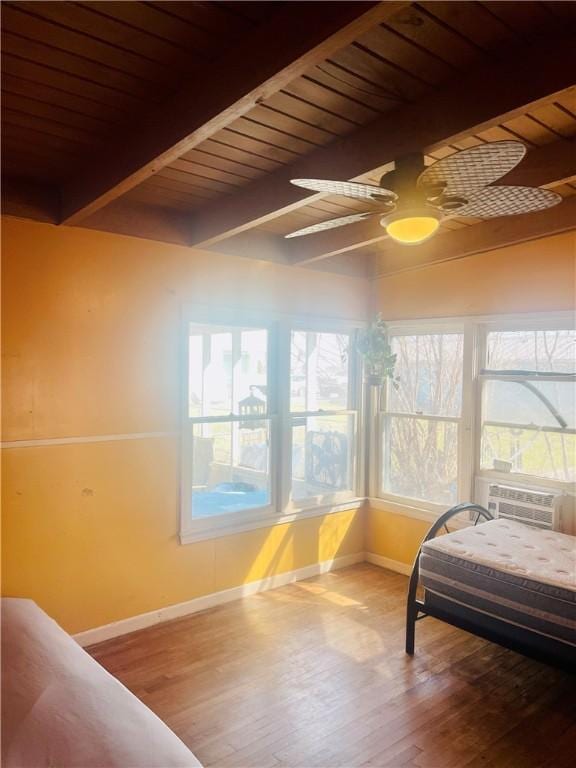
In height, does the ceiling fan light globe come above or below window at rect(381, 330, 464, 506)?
above

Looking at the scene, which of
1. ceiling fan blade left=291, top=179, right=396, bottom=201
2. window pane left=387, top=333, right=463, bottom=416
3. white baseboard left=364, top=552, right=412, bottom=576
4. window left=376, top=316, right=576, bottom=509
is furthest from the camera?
white baseboard left=364, top=552, right=412, bottom=576

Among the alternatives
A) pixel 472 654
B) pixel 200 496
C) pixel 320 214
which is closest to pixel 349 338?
pixel 320 214

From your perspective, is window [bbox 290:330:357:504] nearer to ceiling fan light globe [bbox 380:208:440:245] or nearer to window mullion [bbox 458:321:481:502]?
window mullion [bbox 458:321:481:502]

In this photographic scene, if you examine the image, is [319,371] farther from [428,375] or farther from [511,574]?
[511,574]

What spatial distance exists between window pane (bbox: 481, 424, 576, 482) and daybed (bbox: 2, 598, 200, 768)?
3.09 m

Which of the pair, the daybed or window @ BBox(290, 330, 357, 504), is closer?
the daybed

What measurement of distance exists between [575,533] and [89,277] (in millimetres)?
3582

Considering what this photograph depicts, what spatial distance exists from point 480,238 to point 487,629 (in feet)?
8.55

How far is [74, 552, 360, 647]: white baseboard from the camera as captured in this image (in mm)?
3402

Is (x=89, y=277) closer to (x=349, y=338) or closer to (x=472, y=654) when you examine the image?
(x=349, y=338)

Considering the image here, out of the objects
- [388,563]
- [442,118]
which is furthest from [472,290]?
[388,563]

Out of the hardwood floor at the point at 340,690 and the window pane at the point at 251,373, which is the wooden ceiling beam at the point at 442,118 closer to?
the window pane at the point at 251,373

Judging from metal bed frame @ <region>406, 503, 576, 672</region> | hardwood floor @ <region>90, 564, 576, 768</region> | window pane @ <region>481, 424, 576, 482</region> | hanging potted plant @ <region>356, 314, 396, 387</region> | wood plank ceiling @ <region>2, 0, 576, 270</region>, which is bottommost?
hardwood floor @ <region>90, 564, 576, 768</region>

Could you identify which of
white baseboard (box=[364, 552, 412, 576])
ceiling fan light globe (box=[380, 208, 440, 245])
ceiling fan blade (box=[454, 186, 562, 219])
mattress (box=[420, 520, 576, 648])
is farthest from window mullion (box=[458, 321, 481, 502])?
ceiling fan light globe (box=[380, 208, 440, 245])
